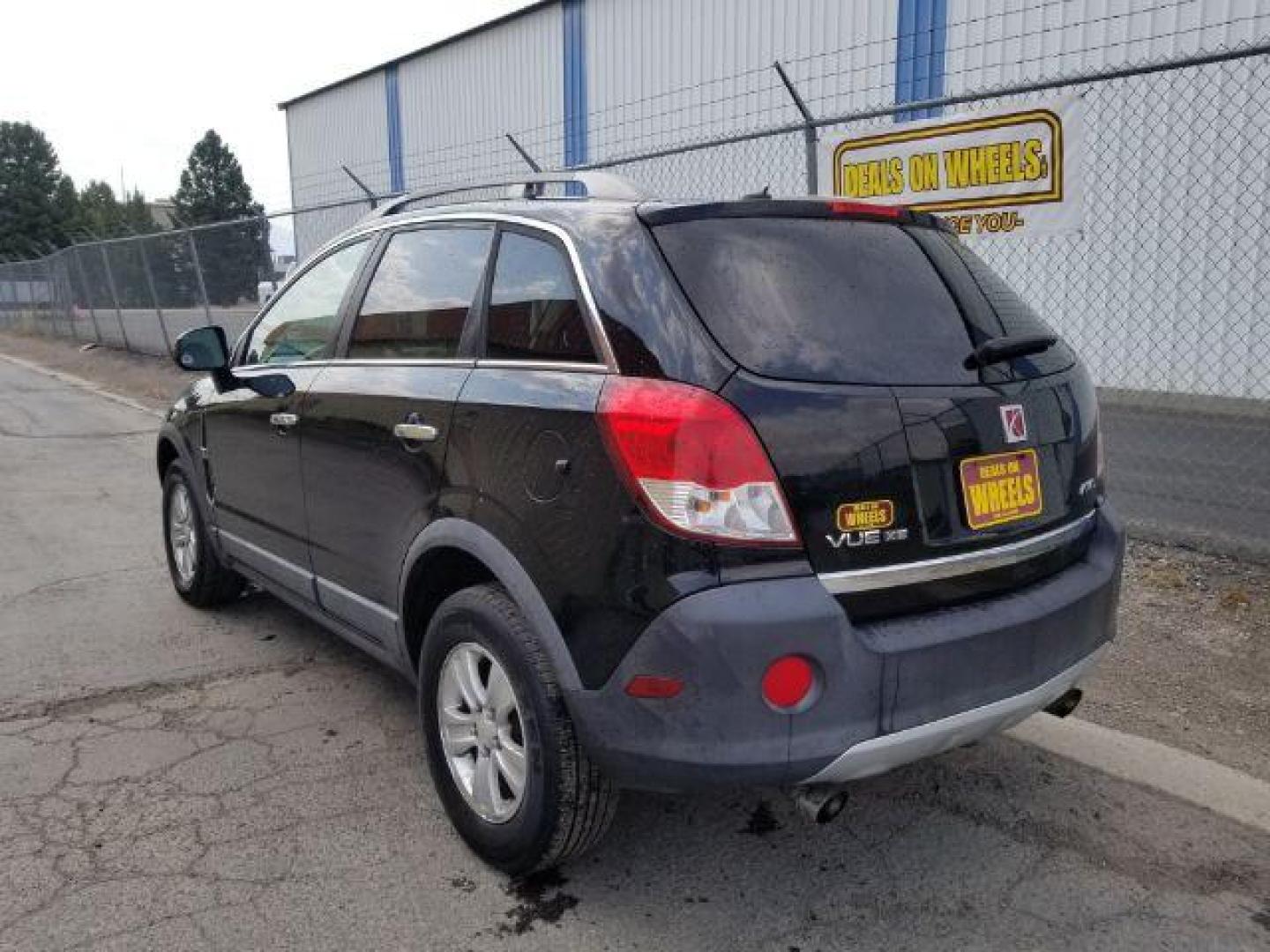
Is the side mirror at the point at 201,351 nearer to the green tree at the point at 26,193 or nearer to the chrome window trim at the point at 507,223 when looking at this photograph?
the chrome window trim at the point at 507,223

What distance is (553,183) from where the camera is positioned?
133 inches

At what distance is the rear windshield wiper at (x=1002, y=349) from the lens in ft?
8.64

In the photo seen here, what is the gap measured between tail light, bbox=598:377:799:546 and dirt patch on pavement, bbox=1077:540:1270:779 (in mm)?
2096

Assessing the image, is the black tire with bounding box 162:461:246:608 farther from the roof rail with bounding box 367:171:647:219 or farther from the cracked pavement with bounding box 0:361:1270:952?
the roof rail with bounding box 367:171:647:219

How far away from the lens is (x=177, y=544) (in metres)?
5.16

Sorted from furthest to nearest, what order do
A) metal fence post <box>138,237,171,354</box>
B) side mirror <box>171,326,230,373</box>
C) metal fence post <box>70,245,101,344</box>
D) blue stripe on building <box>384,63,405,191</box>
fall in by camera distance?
metal fence post <box>70,245,101,344</box> → blue stripe on building <box>384,63,405,191</box> → metal fence post <box>138,237,171,354</box> → side mirror <box>171,326,230,373</box>

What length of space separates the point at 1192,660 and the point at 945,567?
2.30 meters

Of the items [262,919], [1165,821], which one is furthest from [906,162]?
[262,919]

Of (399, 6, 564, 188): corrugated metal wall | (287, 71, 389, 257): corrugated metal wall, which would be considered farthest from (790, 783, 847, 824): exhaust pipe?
(287, 71, 389, 257): corrugated metal wall

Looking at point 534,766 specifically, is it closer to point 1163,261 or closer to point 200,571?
point 200,571

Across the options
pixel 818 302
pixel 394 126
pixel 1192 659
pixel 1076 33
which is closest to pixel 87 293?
pixel 394 126

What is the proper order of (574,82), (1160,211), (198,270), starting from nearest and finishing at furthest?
(1160,211), (198,270), (574,82)

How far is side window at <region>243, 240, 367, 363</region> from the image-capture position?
3.71 metres

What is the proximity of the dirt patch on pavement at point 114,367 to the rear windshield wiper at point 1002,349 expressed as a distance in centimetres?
1285
